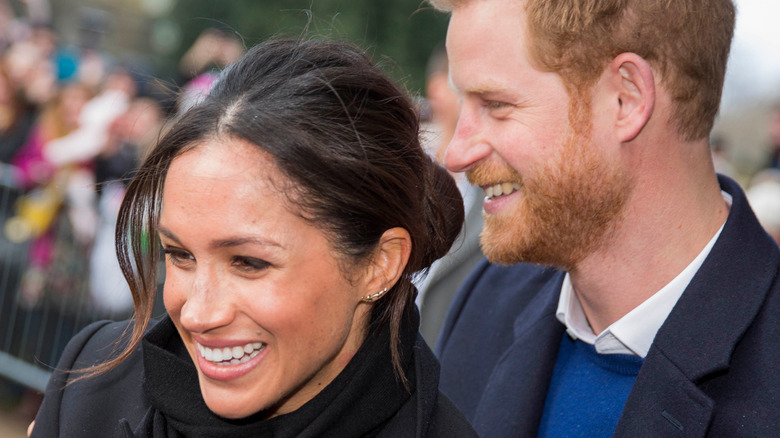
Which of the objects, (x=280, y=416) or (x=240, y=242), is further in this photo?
(x=280, y=416)

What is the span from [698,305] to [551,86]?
0.81 meters

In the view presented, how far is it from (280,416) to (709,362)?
121 centimetres

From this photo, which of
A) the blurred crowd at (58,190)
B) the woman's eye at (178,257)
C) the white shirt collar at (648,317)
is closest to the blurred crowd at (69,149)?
the blurred crowd at (58,190)

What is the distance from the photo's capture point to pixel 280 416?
2.31 meters

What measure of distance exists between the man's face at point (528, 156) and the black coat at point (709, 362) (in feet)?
1.17

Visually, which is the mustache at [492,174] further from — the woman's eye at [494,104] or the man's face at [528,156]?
the woman's eye at [494,104]

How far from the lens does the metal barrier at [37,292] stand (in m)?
5.90

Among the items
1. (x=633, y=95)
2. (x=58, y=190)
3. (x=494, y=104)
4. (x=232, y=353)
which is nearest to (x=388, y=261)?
(x=232, y=353)

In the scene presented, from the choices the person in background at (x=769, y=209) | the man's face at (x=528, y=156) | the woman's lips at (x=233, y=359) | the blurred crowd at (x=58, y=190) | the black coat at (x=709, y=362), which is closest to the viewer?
the woman's lips at (x=233, y=359)

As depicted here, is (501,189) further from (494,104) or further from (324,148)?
(324,148)

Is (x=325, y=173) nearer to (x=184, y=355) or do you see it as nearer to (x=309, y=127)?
(x=309, y=127)

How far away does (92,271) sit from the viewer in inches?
231

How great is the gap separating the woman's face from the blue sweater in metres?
0.93

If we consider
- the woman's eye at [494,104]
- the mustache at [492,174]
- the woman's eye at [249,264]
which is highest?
the woman's eye at [494,104]
